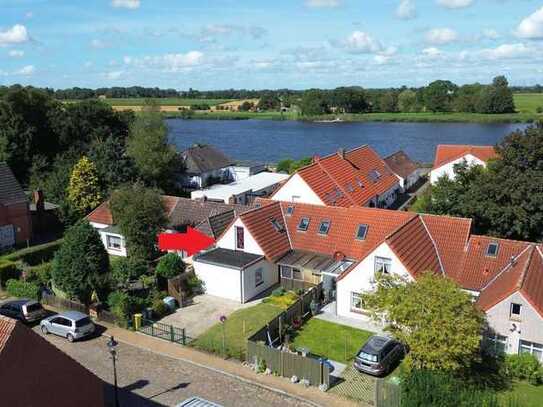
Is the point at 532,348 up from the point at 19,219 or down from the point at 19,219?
down

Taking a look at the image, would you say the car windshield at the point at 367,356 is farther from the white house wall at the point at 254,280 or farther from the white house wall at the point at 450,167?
the white house wall at the point at 450,167

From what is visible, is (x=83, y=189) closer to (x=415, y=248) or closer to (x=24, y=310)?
(x=24, y=310)

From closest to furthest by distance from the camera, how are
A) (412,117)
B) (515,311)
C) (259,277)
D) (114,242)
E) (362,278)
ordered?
(515,311), (362,278), (259,277), (114,242), (412,117)

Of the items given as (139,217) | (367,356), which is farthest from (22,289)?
(367,356)

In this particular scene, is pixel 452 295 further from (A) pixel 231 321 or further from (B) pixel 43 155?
(B) pixel 43 155

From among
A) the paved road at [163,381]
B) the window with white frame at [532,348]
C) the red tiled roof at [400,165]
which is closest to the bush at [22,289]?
the paved road at [163,381]

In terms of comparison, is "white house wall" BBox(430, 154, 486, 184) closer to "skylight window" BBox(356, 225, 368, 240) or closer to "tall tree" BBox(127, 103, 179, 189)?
"skylight window" BBox(356, 225, 368, 240)

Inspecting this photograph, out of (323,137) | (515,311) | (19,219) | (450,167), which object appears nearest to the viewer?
(515,311)
